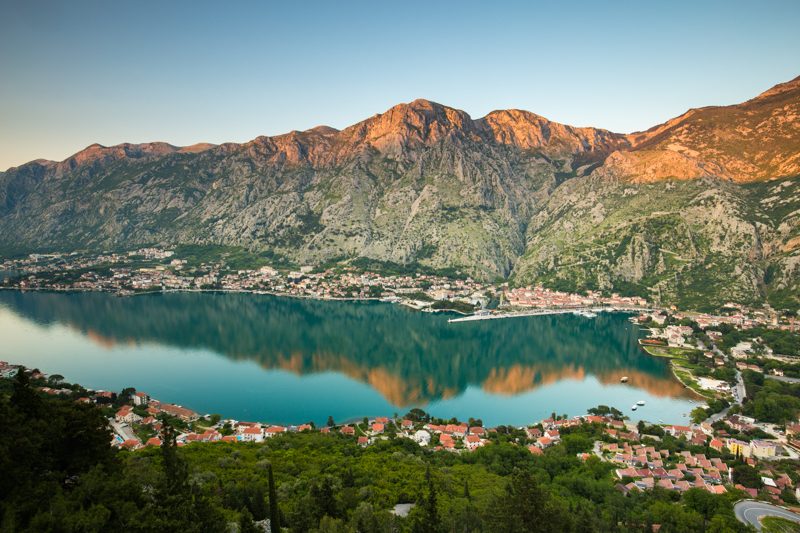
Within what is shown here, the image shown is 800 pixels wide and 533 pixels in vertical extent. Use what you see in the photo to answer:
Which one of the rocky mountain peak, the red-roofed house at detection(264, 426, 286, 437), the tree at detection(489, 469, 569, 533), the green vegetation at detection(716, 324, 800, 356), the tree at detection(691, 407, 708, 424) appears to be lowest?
the tree at detection(691, 407, 708, 424)

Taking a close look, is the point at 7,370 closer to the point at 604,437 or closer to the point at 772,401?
the point at 604,437

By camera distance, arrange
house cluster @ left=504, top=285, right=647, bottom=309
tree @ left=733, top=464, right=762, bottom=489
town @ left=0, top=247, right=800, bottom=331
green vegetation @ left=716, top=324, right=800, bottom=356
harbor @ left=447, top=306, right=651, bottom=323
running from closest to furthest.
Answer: tree @ left=733, top=464, right=762, bottom=489 → green vegetation @ left=716, top=324, right=800, bottom=356 → harbor @ left=447, top=306, right=651, bottom=323 → town @ left=0, top=247, right=800, bottom=331 → house cluster @ left=504, top=285, right=647, bottom=309

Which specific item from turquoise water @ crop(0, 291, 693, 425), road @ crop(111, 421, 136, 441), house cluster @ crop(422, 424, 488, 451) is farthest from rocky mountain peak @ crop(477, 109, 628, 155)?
road @ crop(111, 421, 136, 441)

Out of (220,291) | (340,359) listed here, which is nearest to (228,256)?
(220,291)

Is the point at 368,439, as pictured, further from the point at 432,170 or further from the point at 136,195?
the point at 136,195

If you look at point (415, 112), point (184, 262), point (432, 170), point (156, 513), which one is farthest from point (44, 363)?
point (415, 112)

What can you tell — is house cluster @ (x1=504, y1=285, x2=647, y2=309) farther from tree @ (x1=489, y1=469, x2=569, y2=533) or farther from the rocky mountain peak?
the rocky mountain peak

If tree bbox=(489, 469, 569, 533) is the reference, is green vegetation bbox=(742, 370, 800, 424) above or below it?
below
